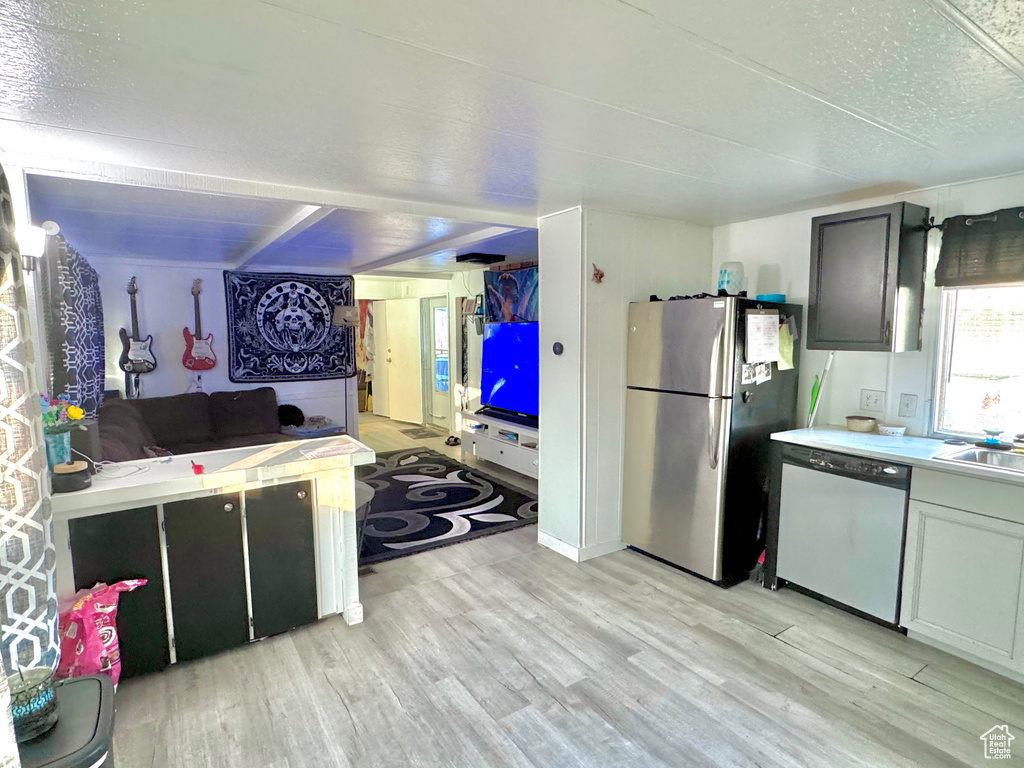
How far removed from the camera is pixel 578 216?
9.96 feet

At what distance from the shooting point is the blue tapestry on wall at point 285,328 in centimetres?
552

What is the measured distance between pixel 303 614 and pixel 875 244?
3.15 meters

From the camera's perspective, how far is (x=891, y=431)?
2.72 metres

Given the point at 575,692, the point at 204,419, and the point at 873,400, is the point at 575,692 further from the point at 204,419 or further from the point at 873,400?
the point at 204,419

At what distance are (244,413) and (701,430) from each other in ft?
14.4

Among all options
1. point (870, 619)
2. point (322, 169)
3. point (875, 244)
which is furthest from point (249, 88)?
point (870, 619)

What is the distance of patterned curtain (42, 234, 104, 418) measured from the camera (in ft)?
8.13

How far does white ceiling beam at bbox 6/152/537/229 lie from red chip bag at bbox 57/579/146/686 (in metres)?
1.59

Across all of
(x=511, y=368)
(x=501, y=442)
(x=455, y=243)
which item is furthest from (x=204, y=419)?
(x=455, y=243)

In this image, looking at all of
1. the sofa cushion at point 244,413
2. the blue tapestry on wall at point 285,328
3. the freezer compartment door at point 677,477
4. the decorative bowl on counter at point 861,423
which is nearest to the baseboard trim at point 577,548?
the freezer compartment door at point 677,477

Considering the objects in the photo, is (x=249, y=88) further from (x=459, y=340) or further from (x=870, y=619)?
(x=459, y=340)

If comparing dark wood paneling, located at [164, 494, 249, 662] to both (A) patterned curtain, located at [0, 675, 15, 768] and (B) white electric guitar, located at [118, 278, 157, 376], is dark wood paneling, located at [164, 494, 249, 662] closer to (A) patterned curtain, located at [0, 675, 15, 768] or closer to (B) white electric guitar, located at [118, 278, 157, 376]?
(A) patterned curtain, located at [0, 675, 15, 768]

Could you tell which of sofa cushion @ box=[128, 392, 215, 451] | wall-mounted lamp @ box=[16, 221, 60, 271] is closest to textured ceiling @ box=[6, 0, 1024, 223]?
wall-mounted lamp @ box=[16, 221, 60, 271]

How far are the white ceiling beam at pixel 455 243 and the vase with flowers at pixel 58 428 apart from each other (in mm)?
2320
